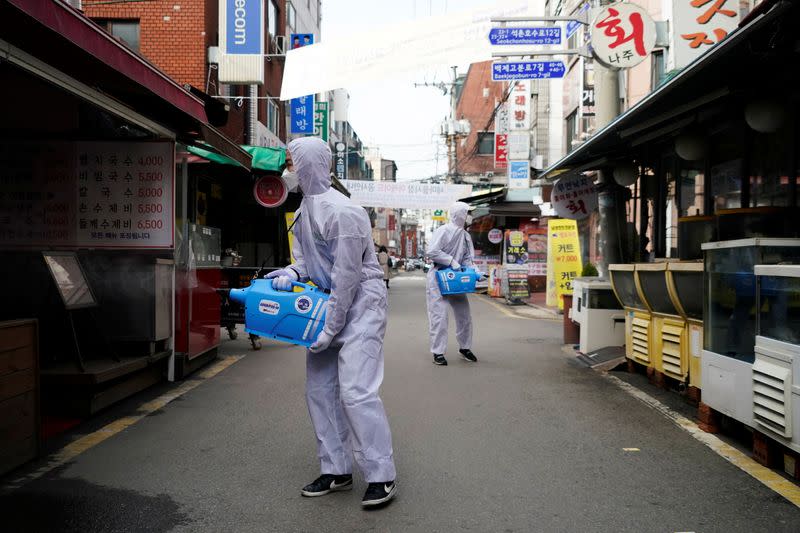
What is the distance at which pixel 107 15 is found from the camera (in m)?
17.1

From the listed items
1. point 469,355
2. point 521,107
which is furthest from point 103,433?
point 521,107

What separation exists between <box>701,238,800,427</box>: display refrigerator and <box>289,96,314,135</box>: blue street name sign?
19610 millimetres

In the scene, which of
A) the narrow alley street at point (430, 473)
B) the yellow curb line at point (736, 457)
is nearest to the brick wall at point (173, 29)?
the narrow alley street at point (430, 473)

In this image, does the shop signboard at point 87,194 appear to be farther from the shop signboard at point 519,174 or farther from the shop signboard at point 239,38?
the shop signboard at point 519,174

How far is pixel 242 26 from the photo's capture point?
16609 millimetres

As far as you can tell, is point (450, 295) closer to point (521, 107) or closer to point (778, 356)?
point (778, 356)

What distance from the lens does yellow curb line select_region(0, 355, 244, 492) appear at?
170 inches

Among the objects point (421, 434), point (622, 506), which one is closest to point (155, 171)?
point (421, 434)

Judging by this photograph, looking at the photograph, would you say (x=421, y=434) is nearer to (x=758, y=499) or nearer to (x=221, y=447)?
(x=221, y=447)

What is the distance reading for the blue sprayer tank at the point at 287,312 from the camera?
12.7ft

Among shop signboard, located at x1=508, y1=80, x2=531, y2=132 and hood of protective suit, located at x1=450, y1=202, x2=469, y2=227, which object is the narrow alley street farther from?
shop signboard, located at x1=508, y1=80, x2=531, y2=132

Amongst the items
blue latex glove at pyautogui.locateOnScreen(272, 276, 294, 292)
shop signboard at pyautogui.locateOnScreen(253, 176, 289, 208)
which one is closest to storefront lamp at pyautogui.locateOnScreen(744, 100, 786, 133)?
blue latex glove at pyautogui.locateOnScreen(272, 276, 294, 292)

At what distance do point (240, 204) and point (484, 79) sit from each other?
4219 centimetres

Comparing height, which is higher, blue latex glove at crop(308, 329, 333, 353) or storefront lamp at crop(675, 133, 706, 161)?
storefront lamp at crop(675, 133, 706, 161)
